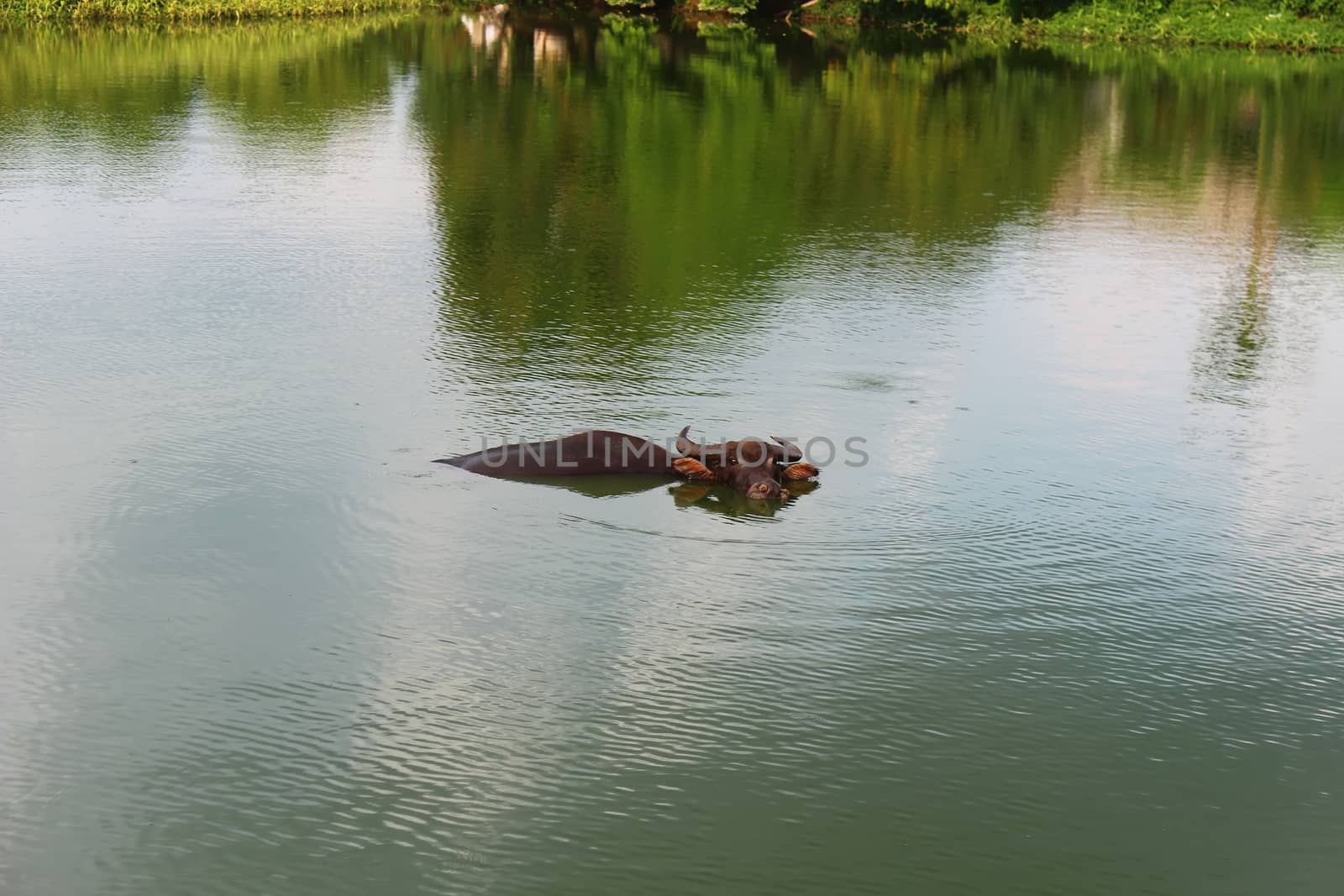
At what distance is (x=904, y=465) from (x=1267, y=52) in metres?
23.3

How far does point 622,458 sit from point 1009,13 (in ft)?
86.4

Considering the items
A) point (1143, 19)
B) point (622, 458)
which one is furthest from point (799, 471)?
point (1143, 19)

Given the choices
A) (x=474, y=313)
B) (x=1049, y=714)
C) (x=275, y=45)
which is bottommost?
(x=1049, y=714)

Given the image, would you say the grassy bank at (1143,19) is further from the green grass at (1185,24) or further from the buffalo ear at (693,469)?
the buffalo ear at (693,469)

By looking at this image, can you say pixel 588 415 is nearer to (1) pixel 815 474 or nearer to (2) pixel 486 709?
(1) pixel 815 474

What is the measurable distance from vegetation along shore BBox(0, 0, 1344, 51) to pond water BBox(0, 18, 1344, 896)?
14.2m

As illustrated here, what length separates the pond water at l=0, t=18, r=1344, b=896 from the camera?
13.5ft

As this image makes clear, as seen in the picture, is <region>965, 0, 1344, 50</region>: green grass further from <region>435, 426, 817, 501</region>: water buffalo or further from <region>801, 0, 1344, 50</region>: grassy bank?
<region>435, 426, 817, 501</region>: water buffalo

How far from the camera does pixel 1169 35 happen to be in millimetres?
28797

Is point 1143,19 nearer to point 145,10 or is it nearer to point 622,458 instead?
point 145,10

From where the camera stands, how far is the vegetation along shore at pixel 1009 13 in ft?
84.3

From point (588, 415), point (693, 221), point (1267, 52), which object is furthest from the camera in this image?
point (1267, 52)

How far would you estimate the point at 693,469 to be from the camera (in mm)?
6250

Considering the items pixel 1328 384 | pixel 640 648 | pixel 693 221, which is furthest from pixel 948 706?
pixel 693 221
